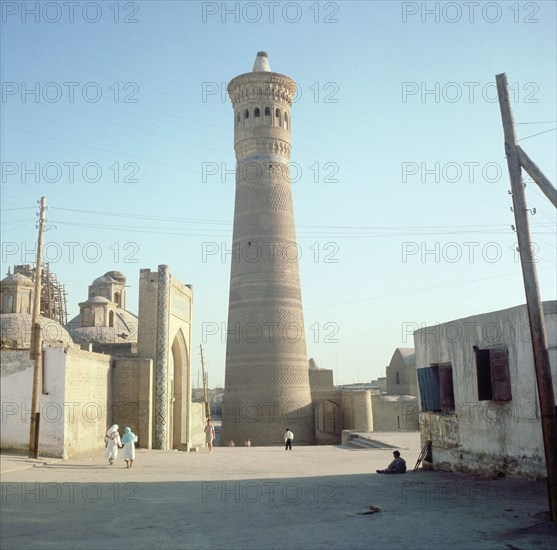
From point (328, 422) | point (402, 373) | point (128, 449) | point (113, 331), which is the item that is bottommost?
point (328, 422)

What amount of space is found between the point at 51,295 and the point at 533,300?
112 ft

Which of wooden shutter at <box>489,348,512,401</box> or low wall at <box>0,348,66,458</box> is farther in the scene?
low wall at <box>0,348,66,458</box>

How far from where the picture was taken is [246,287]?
3131cm

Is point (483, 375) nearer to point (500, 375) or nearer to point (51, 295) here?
point (500, 375)

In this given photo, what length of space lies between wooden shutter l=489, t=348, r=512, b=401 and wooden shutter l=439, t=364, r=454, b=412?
6.89 ft

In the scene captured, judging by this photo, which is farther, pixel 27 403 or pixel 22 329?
pixel 22 329

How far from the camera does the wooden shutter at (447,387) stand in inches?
563

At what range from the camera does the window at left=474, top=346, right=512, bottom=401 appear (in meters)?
11.9

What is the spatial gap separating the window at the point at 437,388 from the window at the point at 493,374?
1.72 m

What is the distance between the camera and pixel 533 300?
8445 millimetres

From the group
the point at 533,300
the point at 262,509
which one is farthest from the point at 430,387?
the point at 533,300

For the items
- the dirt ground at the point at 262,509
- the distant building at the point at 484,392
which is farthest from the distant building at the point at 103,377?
the distant building at the point at 484,392

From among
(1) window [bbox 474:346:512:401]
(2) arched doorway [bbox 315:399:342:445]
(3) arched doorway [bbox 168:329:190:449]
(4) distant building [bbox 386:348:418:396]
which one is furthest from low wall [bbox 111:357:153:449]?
(4) distant building [bbox 386:348:418:396]

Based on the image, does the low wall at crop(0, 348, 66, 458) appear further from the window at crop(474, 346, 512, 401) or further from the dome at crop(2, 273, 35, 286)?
the dome at crop(2, 273, 35, 286)
